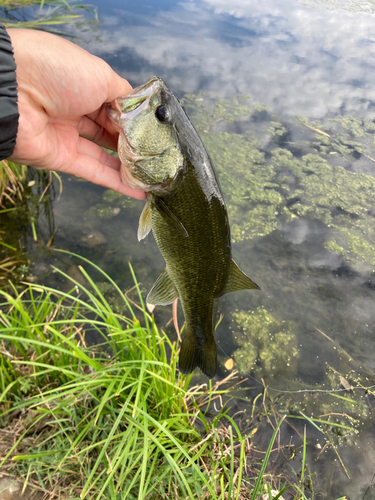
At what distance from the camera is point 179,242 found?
5.47 feet

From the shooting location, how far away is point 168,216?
5.13 ft

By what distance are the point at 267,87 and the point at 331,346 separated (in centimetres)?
470

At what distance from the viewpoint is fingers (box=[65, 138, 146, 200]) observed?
202cm

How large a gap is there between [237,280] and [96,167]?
43.5 inches

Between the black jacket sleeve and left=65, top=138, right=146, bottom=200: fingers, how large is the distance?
0.50 metres

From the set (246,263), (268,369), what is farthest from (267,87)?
(268,369)

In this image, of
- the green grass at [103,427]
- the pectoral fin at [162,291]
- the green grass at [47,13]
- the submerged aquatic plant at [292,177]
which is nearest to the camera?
the green grass at [103,427]

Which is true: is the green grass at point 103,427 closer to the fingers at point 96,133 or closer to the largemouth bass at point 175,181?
the largemouth bass at point 175,181

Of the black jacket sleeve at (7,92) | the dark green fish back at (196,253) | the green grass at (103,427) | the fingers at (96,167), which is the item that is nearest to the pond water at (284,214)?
the green grass at (103,427)

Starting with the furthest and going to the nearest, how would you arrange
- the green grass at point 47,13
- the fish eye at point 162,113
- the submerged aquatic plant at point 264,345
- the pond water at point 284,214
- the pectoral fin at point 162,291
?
the green grass at point 47,13
the submerged aquatic plant at point 264,345
the pond water at point 284,214
the pectoral fin at point 162,291
the fish eye at point 162,113

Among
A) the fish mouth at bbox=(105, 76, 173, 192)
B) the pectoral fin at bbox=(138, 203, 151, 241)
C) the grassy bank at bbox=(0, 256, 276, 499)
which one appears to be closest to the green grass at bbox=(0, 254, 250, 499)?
the grassy bank at bbox=(0, 256, 276, 499)

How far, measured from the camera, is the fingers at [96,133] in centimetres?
203

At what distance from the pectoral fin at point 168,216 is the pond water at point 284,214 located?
64.0 inches

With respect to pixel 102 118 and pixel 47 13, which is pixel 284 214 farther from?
pixel 47 13
